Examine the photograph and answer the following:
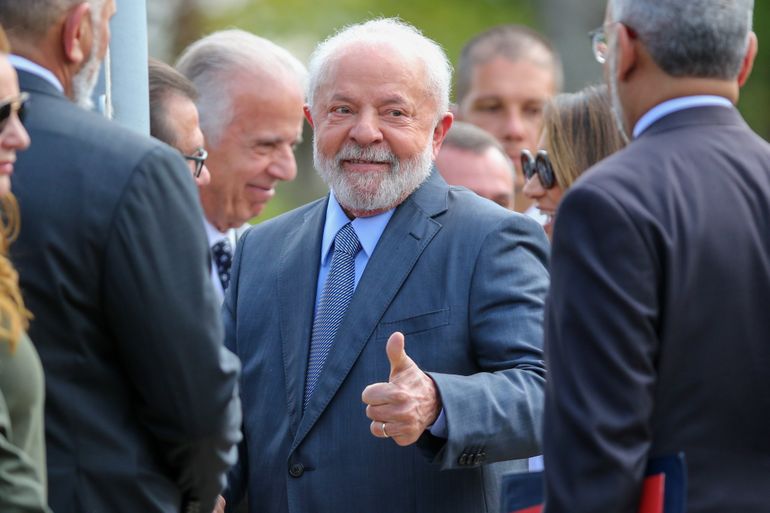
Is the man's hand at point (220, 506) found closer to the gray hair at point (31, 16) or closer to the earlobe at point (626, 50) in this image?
the gray hair at point (31, 16)

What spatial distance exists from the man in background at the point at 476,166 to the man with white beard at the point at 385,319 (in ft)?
5.86

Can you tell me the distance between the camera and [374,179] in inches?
169

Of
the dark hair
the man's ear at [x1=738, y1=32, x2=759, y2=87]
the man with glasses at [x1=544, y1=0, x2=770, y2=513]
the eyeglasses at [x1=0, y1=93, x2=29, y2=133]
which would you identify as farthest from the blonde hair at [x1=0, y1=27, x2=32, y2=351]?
the dark hair

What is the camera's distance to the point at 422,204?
14.1ft

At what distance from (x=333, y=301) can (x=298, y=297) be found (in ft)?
0.41

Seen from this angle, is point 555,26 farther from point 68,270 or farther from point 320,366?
point 68,270

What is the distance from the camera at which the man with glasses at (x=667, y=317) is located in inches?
110

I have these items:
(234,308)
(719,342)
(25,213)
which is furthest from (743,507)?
(234,308)

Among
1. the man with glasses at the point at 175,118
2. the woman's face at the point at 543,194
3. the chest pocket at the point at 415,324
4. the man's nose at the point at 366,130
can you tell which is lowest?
the chest pocket at the point at 415,324

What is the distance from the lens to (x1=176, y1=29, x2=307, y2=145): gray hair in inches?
244

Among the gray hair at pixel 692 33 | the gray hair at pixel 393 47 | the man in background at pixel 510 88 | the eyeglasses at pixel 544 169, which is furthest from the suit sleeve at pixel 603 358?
the man in background at pixel 510 88

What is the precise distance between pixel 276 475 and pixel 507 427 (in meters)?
0.73

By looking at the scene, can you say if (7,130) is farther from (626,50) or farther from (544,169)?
(544,169)

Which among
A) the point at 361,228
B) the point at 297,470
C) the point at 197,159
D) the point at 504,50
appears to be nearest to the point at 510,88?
the point at 504,50
